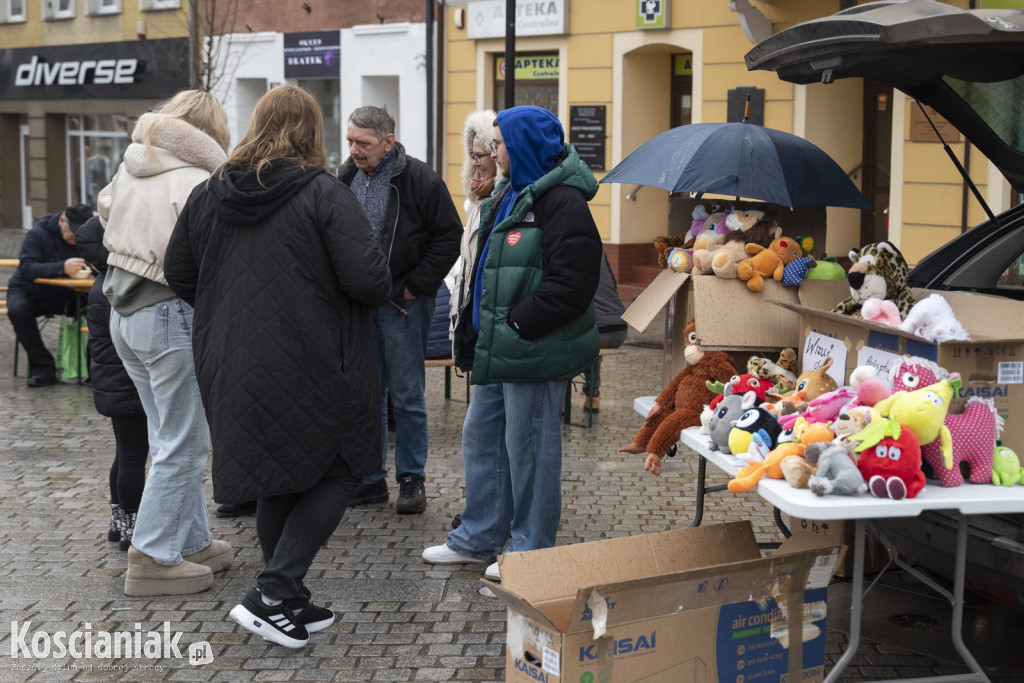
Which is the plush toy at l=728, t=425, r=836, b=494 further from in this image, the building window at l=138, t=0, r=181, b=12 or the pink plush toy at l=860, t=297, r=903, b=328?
the building window at l=138, t=0, r=181, b=12

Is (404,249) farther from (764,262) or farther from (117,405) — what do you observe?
(764,262)

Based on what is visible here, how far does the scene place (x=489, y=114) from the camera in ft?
18.6

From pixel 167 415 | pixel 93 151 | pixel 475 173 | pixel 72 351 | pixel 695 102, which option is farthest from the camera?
pixel 93 151

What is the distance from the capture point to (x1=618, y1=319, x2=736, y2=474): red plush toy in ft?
14.4

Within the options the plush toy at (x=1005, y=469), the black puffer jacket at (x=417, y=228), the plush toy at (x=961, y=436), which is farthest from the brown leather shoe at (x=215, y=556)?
the plush toy at (x=1005, y=469)

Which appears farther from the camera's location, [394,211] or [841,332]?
[394,211]

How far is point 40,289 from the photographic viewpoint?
9828mm

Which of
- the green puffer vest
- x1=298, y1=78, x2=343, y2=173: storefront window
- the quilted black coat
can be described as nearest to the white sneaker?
the green puffer vest

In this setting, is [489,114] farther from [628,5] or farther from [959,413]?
[628,5]

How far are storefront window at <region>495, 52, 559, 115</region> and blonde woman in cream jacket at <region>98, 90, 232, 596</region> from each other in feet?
38.8

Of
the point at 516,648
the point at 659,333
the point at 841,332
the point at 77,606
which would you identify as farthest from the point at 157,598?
the point at 659,333

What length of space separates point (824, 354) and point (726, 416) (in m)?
0.44

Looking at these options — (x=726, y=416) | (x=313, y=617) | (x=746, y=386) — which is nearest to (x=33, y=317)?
(x=313, y=617)

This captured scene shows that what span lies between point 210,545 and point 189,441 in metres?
0.56
